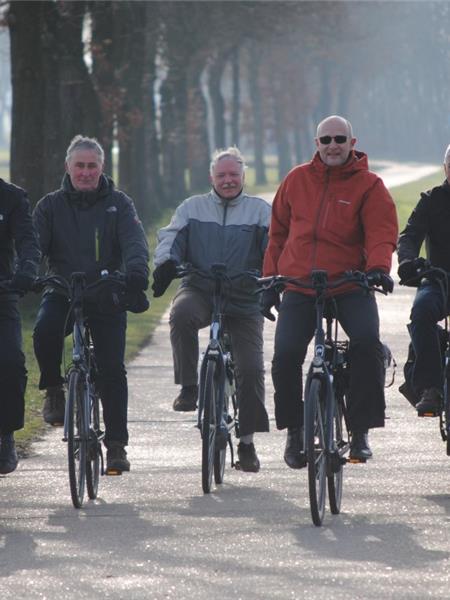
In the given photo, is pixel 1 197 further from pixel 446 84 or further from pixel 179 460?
pixel 446 84

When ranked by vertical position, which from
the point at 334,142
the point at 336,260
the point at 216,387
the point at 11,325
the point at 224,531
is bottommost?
the point at 224,531

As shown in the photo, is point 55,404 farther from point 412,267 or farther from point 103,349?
point 412,267

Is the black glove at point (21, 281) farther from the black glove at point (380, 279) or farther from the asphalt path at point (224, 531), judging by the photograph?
the black glove at point (380, 279)

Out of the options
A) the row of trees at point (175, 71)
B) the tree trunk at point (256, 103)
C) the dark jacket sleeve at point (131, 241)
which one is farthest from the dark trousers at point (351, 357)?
the tree trunk at point (256, 103)

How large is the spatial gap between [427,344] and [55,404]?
A: 2.01 metres

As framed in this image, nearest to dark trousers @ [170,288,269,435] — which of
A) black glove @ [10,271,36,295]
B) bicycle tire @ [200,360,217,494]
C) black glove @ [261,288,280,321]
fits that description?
bicycle tire @ [200,360,217,494]

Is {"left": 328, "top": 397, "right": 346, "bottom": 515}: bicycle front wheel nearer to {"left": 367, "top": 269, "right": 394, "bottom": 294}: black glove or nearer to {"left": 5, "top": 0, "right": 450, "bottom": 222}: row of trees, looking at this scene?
{"left": 367, "top": 269, "right": 394, "bottom": 294}: black glove

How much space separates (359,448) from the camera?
9039 millimetres

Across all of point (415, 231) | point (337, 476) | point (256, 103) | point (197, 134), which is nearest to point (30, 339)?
point (415, 231)

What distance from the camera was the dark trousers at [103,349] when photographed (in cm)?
954

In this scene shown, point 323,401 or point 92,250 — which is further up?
point 92,250

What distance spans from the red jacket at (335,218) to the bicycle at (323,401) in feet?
0.47

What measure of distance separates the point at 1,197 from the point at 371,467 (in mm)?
2785

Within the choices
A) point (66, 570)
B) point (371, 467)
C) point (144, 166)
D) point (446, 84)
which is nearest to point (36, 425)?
point (371, 467)
